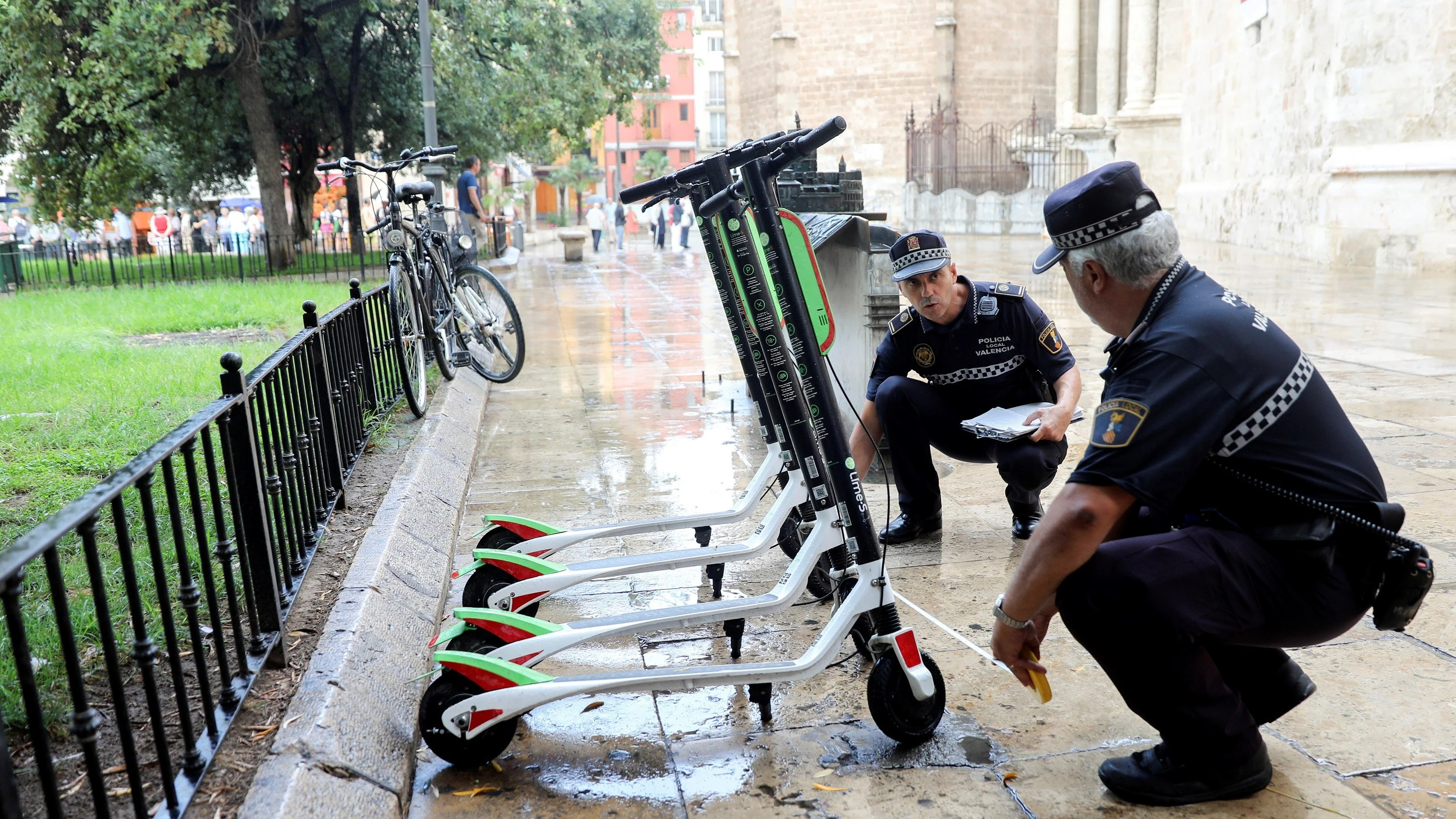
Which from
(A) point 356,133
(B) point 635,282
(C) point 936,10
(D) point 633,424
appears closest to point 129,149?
(A) point 356,133

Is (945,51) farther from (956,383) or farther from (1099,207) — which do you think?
(1099,207)

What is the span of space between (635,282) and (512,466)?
11.8 meters

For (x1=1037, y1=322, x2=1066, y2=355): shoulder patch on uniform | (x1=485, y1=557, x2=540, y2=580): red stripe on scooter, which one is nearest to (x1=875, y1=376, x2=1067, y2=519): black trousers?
(x1=1037, y1=322, x2=1066, y2=355): shoulder patch on uniform

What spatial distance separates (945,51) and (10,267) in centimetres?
2695

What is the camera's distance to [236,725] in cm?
274

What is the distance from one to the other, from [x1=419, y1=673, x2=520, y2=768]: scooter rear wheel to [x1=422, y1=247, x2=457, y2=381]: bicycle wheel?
469 cm

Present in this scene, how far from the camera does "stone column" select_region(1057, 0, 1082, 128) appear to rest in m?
30.6

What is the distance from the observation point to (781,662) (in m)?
2.86

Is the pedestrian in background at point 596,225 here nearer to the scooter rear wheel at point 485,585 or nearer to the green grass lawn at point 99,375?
the green grass lawn at point 99,375

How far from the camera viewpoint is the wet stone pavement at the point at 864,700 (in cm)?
264

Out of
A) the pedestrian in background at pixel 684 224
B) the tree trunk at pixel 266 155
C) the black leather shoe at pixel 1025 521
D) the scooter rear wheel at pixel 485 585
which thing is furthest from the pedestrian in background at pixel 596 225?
the scooter rear wheel at pixel 485 585

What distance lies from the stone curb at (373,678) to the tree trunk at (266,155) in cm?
1413

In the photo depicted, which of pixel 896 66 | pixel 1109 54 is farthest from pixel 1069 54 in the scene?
pixel 896 66

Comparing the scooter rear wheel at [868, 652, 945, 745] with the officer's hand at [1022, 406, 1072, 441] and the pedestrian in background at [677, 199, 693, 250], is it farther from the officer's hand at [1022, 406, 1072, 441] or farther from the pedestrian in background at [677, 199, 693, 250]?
the pedestrian in background at [677, 199, 693, 250]
